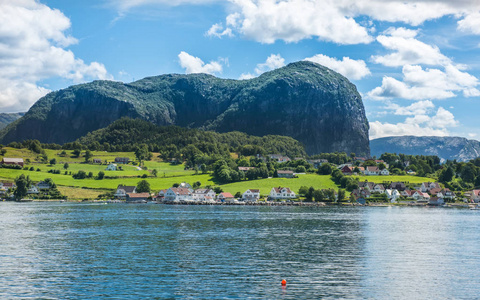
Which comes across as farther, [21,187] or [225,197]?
[225,197]

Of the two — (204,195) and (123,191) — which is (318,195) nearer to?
(204,195)

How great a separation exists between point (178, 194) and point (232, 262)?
137 meters

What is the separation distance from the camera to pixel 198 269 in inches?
1890

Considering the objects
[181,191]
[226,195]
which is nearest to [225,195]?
[226,195]

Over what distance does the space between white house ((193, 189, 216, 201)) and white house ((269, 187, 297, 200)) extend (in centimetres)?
2299

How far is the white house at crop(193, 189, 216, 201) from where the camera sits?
189m

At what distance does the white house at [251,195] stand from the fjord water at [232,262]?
10136 centimetres

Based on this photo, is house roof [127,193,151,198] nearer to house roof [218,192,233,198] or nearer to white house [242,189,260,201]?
house roof [218,192,233,198]

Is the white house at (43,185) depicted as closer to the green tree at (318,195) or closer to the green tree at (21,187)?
the green tree at (21,187)

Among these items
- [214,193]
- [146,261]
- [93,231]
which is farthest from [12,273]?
[214,193]

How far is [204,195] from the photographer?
189125 millimetres

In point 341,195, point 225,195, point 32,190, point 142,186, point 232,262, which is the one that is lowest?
point 232,262

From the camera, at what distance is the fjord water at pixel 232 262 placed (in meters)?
39.7

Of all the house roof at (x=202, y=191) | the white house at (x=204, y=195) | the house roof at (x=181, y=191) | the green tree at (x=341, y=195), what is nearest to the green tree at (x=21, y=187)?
the house roof at (x=181, y=191)
